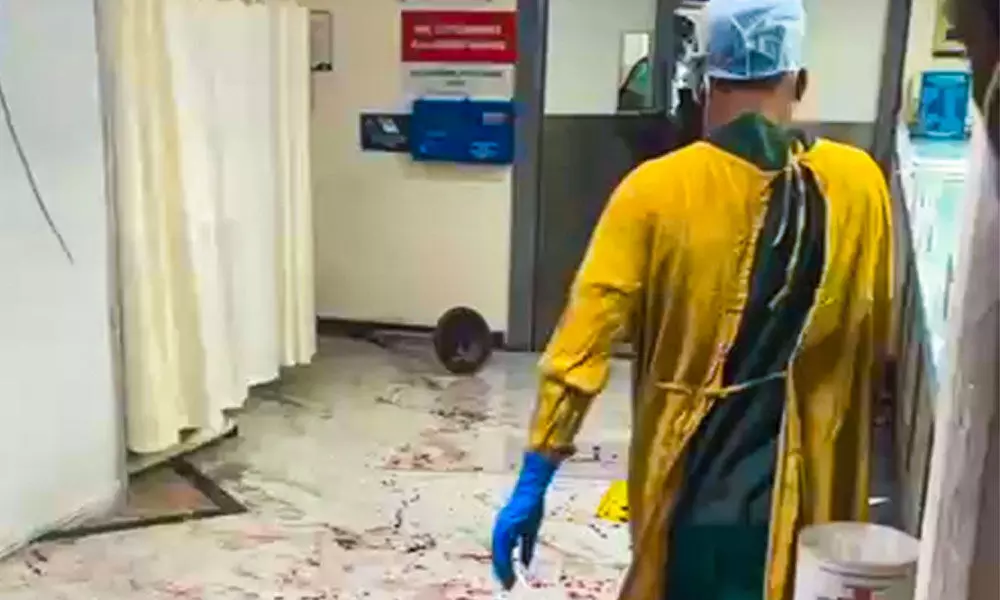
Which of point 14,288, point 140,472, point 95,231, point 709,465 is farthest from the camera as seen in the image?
point 140,472

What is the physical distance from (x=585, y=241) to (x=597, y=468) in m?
1.55

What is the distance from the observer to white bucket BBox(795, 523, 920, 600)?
1.63 m

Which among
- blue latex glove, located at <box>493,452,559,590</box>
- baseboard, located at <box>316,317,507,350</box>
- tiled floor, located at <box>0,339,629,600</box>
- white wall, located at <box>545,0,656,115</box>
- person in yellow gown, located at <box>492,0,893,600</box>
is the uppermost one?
white wall, located at <box>545,0,656,115</box>

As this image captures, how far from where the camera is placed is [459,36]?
5215 mm

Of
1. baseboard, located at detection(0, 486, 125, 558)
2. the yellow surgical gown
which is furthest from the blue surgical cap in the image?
baseboard, located at detection(0, 486, 125, 558)

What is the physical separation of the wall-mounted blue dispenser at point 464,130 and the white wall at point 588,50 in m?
0.22

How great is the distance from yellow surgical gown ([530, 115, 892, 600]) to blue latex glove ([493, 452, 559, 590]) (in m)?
0.04

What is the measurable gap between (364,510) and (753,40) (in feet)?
7.28

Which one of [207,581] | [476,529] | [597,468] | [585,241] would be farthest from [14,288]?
[585,241]

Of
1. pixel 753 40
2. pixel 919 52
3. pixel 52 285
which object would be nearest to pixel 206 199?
pixel 52 285

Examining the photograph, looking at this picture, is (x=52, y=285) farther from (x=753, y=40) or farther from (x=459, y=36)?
(x=459, y=36)

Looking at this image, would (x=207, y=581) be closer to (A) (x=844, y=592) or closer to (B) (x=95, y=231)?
(B) (x=95, y=231)

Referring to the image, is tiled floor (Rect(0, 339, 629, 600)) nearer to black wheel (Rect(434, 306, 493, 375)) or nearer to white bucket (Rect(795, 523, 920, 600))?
black wheel (Rect(434, 306, 493, 375))

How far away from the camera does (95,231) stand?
3.48 metres
